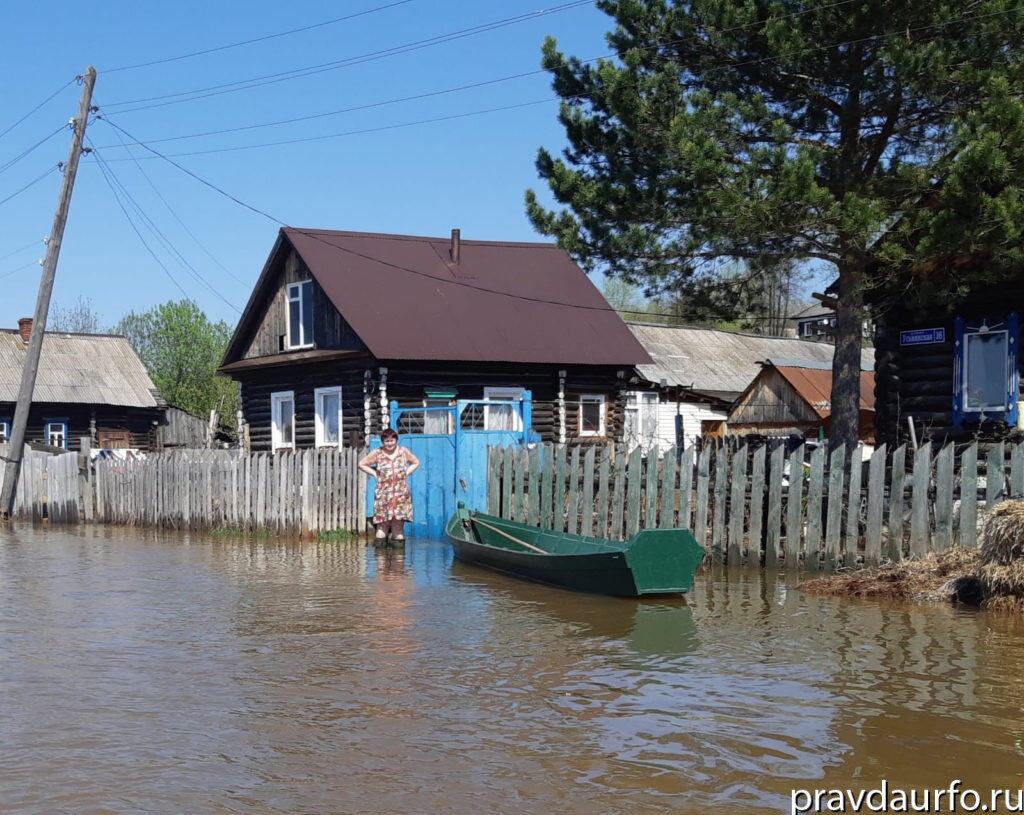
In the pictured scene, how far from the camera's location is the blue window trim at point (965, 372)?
17.4 metres

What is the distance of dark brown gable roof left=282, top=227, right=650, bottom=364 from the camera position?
27484 millimetres

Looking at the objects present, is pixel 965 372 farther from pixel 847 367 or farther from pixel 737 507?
pixel 737 507

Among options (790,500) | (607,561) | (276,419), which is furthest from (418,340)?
(607,561)

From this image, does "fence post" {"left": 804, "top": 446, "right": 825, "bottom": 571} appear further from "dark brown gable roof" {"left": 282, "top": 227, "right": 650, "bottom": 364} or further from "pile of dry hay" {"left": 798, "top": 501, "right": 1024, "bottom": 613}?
"dark brown gable roof" {"left": 282, "top": 227, "right": 650, "bottom": 364}

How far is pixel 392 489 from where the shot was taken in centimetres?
1673

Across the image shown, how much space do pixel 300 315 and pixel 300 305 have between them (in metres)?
0.29

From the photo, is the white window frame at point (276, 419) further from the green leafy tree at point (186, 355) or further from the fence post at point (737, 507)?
the green leafy tree at point (186, 355)

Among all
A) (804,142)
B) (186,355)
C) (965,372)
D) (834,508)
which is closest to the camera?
(834,508)

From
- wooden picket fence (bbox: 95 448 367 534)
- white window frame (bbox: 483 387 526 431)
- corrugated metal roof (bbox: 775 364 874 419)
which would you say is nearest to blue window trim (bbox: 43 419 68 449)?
wooden picket fence (bbox: 95 448 367 534)

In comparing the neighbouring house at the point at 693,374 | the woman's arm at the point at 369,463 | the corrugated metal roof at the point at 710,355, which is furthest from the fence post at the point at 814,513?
the corrugated metal roof at the point at 710,355

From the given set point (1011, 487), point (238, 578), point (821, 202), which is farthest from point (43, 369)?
point (1011, 487)

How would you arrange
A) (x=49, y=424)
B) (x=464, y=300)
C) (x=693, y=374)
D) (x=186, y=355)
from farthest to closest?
(x=186, y=355) < (x=693, y=374) < (x=49, y=424) < (x=464, y=300)

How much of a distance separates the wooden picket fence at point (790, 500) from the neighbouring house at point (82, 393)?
31924 mm

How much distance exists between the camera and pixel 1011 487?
11367mm
